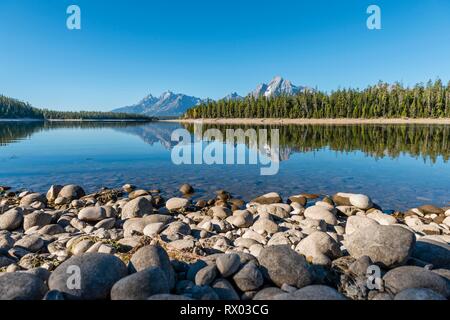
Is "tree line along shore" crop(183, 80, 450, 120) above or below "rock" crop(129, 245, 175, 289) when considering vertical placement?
above

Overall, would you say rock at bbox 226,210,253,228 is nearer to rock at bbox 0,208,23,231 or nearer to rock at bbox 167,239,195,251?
rock at bbox 167,239,195,251

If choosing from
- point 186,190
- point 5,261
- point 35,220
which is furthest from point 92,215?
point 186,190

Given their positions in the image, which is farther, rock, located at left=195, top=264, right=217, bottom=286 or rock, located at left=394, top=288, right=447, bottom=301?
rock, located at left=195, top=264, right=217, bottom=286

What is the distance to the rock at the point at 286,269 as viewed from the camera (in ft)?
14.9

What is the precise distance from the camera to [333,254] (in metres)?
5.92

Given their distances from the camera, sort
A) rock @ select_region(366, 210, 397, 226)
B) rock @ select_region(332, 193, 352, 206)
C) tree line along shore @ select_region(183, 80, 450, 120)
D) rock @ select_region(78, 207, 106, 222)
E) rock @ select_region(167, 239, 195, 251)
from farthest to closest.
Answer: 1. tree line along shore @ select_region(183, 80, 450, 120)
2. rock @ select_region(332, 193, 352, 206)
3. rock @ select_region(78, 207, 106, 222)
4. rock @ select_region(366, 210, 397, 226)
5. rock @ select_region(167, 239, 195, 251)

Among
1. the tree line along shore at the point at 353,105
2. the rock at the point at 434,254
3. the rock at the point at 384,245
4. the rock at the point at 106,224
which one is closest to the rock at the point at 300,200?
the rock at the point at 434,254

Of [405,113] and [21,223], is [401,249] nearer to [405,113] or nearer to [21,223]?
[21,223]

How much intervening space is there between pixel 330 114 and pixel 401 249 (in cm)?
11671

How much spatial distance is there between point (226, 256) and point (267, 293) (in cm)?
101

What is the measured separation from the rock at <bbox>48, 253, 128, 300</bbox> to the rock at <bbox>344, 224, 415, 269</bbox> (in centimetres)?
472

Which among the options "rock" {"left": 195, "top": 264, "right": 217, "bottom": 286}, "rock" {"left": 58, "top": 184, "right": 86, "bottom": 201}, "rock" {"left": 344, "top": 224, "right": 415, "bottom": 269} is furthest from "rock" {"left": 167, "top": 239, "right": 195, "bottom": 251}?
"rock" {"left": 58, "top": 184, "right": 86, "bottom": 201}

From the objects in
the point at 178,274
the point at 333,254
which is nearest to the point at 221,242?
the point at 178,274

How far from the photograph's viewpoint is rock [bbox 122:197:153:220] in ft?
33.1
